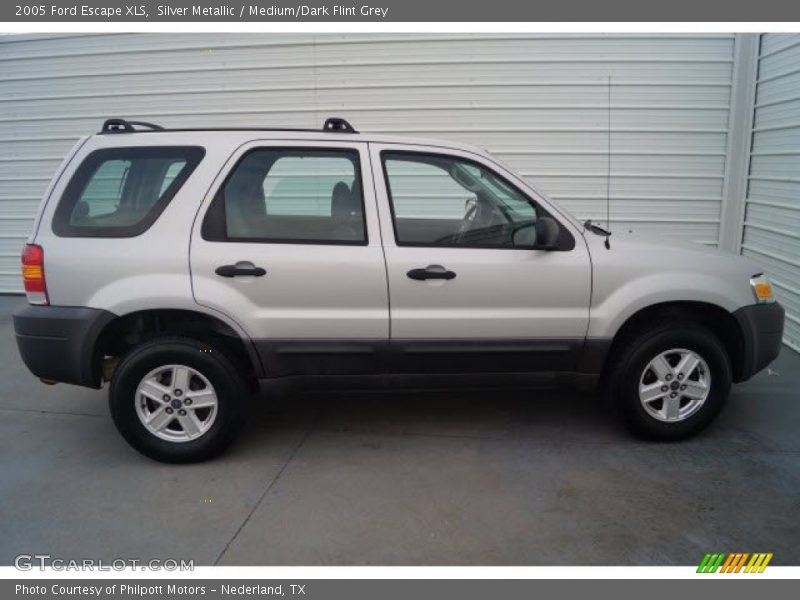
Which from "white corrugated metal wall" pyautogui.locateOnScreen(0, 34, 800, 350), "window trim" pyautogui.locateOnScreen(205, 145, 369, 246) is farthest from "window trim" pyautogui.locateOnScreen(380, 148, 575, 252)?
"white corrugated metal wall" pyautogui.locateOnScreen(0, 34, 800, 350)

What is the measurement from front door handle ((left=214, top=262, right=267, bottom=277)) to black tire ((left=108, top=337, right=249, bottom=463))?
44 centimetres

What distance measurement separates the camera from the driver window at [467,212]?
11.7 feet

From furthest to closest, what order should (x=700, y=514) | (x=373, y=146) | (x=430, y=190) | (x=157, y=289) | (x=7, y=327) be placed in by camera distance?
1. (x=7, y=327)
2. (x=430, y=190)
3. (x=373, y=146)
4. (x=157, y=289)
5. (x=700, y=514)

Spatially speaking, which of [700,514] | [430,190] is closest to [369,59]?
[430,190]

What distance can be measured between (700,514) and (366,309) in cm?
200

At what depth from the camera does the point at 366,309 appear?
3502mm

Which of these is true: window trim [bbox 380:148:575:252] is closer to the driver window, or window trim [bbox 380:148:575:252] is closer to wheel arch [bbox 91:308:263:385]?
the driver window

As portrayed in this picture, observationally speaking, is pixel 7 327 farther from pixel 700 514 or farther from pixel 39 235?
pixel 700 514

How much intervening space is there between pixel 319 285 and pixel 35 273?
1560 mm

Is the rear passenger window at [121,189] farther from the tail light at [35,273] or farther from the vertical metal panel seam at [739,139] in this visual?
the vertical metal panel seam at [739,139]

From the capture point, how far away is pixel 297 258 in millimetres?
3428

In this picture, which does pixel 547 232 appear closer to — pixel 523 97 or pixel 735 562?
pixel 735 562

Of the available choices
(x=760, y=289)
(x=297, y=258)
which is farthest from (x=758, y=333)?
(x=297, y=258)

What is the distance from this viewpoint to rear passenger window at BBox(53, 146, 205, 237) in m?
3.45
